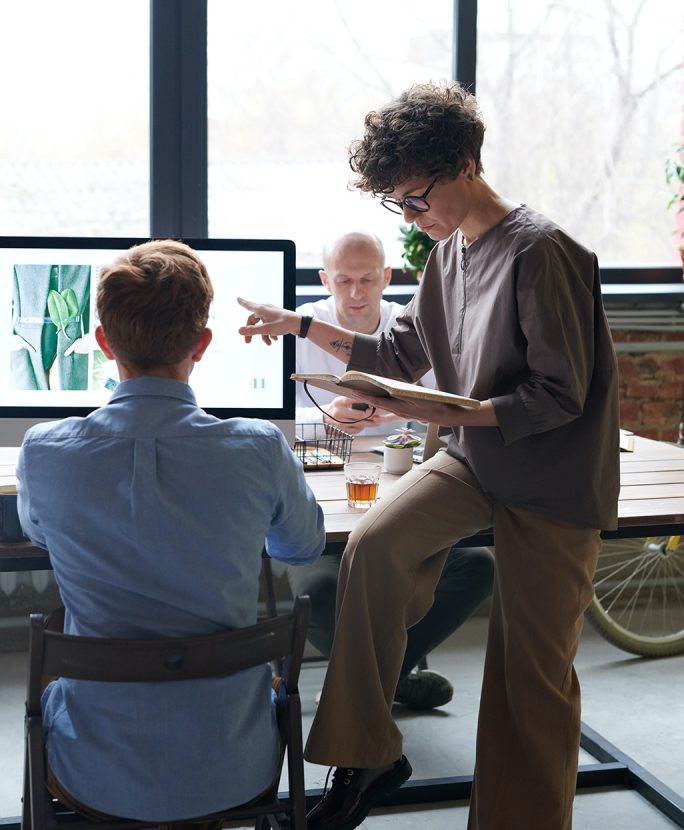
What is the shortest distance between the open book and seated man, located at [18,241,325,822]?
36 centimetres

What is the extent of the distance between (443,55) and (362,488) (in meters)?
2.25

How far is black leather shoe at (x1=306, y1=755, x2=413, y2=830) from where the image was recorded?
199cm

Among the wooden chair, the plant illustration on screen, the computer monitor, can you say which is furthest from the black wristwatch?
the wooden chair

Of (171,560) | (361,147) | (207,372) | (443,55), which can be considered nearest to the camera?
(171,560)

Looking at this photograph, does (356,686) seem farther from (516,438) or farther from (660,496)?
(660,496)

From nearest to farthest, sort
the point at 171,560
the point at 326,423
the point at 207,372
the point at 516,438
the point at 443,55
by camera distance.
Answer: the point at 171,560
the point at 516,438
the point at 207,372
the point at 326,423
the point at 443,55

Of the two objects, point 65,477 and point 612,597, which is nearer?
point 65,477

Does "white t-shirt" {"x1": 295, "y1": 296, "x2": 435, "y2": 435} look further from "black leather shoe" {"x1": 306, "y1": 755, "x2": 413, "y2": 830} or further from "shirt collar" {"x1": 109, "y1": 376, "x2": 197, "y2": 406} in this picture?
"shirt collar" {"x1": 109, "y1": 376, "x2": 197, "y2": 406}

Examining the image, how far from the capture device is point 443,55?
3834 mm

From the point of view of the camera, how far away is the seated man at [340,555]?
9.05ft

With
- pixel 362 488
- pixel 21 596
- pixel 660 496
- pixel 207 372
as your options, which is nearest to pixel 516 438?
pixel 362 488

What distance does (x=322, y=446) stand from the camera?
2.61 m

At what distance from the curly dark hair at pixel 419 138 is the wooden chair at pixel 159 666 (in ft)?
2.87

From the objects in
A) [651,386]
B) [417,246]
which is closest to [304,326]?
[417,246]
